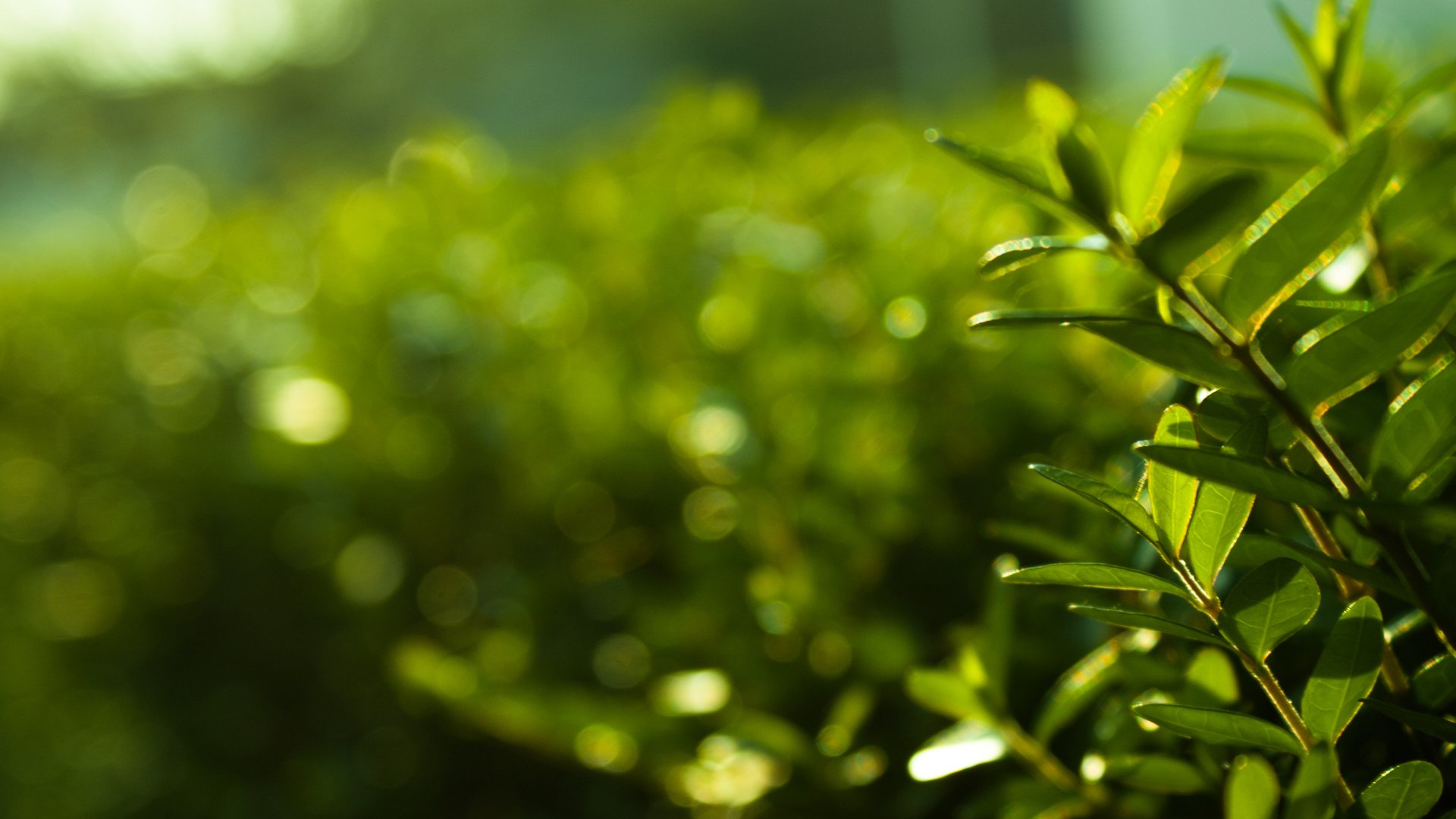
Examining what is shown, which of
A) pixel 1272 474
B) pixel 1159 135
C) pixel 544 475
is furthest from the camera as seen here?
pixel 544 475

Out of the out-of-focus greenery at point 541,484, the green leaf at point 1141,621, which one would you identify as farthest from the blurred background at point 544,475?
the green leaf at point 1141,621

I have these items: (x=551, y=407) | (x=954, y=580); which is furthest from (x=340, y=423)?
(x=954, y=580)

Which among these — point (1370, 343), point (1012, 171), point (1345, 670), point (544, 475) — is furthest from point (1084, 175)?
point (544, 475)

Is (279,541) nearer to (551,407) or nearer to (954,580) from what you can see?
(551,407)

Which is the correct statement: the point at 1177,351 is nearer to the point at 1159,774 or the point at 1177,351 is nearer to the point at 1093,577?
the point at 1093,577

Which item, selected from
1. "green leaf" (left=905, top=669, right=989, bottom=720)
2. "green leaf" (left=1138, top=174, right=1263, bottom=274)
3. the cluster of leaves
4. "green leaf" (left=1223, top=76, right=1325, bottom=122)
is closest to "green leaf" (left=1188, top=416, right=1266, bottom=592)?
the cluster of leaves

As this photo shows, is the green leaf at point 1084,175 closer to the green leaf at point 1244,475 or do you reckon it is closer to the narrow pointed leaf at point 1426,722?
the green leaf at point 1244,475

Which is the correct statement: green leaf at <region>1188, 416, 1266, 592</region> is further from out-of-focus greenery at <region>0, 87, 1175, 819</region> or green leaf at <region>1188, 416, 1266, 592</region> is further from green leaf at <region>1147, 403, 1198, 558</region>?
out-of-focus greenery at <region>0, 87, 1175, 819</region>
